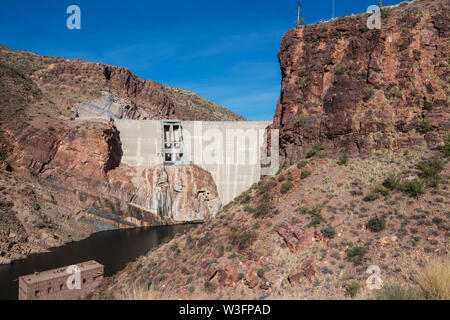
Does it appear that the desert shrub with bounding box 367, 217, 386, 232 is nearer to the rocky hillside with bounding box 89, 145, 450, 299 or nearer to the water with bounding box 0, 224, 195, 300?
the rocky hillside with bounding box 89, 145, 450, 299

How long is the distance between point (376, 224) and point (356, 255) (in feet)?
6.03

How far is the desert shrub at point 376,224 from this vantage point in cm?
1313

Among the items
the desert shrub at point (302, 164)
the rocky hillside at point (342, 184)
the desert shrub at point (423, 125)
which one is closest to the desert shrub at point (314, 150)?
the rocky hillside at point (342, 184)

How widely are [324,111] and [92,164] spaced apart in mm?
36357

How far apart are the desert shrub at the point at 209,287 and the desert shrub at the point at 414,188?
393 inches

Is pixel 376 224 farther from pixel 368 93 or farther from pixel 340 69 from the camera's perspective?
pixel 340 69

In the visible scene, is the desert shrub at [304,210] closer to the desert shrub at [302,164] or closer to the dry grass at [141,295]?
the desert shrub at [302,164]

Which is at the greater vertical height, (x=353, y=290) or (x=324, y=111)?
(x=324, y=111)

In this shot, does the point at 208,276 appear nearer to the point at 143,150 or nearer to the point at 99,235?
the point at 99,235

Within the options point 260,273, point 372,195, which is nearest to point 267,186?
point 372,195

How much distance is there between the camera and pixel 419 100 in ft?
56.6

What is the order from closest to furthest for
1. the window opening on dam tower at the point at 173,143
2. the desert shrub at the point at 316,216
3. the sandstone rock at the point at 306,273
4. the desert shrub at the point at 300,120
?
the sandstone rock at the point at 306,273
the desert shrub at the point at 316,216
the desert shrub at the point at 300,120
the window opening on dam tower at the point at 173,143

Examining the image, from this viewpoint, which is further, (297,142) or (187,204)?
(187,204)
